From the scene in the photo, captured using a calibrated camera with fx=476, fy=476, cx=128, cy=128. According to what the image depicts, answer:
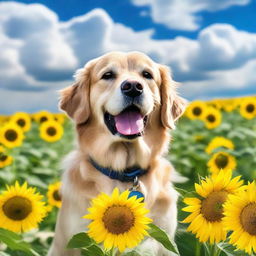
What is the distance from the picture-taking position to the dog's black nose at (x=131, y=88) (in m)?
3.80

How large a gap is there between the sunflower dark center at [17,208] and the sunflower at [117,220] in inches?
46.1

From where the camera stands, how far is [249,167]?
621 cm

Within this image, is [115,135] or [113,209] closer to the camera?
[113,209]

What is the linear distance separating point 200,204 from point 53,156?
20.2ft

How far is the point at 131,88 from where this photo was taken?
3.81 metres

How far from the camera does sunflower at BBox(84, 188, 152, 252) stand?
84.1 inches

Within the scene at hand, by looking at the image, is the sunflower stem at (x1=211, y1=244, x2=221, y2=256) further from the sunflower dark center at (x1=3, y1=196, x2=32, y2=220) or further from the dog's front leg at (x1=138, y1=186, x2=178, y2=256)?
the sunflower dark center at (x1=3, y1=196, x2=32, y2=220)

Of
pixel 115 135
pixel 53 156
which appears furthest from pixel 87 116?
pixel 53 156

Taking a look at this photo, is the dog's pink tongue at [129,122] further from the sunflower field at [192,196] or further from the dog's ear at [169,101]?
the sunflower field at [192,196]

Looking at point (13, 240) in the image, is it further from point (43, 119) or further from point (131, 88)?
point (43, 119)

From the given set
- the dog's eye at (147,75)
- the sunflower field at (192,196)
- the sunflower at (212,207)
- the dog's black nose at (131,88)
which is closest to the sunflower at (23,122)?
the sunflower field at (192,196)

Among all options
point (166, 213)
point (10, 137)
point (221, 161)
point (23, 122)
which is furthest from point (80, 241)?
point (23, 122)

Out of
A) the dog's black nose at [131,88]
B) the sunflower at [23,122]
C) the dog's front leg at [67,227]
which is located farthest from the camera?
the sunflower at [23,122]

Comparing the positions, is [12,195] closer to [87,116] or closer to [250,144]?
[87,116]
